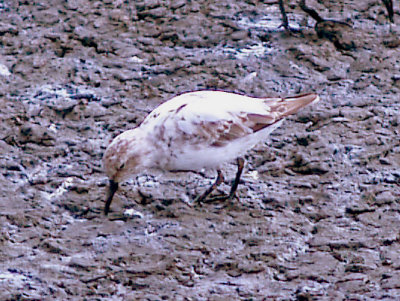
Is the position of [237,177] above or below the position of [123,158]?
below

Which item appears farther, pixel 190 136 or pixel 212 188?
pixel 212 188

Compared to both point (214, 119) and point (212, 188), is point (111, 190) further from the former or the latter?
point (214, 119)

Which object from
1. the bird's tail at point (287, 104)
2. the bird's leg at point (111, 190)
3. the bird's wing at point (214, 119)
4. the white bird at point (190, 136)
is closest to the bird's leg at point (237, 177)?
the white bird at point (190, 136)

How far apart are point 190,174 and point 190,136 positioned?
0.83 meters

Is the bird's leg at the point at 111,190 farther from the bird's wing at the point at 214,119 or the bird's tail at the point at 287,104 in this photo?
the bird's tail at the point at 287,104

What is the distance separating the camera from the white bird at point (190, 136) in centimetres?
615

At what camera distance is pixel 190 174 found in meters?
6.93

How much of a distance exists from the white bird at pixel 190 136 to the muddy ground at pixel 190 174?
1.36 feet

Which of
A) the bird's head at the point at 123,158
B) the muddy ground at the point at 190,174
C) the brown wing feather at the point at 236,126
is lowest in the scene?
the muddy ground at the point at 190,174

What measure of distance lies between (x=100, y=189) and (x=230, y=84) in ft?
6.50

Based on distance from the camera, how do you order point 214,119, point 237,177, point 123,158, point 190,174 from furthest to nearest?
point 190,174, point 237,177, point 214,119, point 123,158

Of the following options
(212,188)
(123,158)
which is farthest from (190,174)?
(123,158)

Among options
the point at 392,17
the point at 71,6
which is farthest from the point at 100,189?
the point at 392,17

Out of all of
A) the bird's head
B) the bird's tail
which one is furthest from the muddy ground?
the bird's tail
